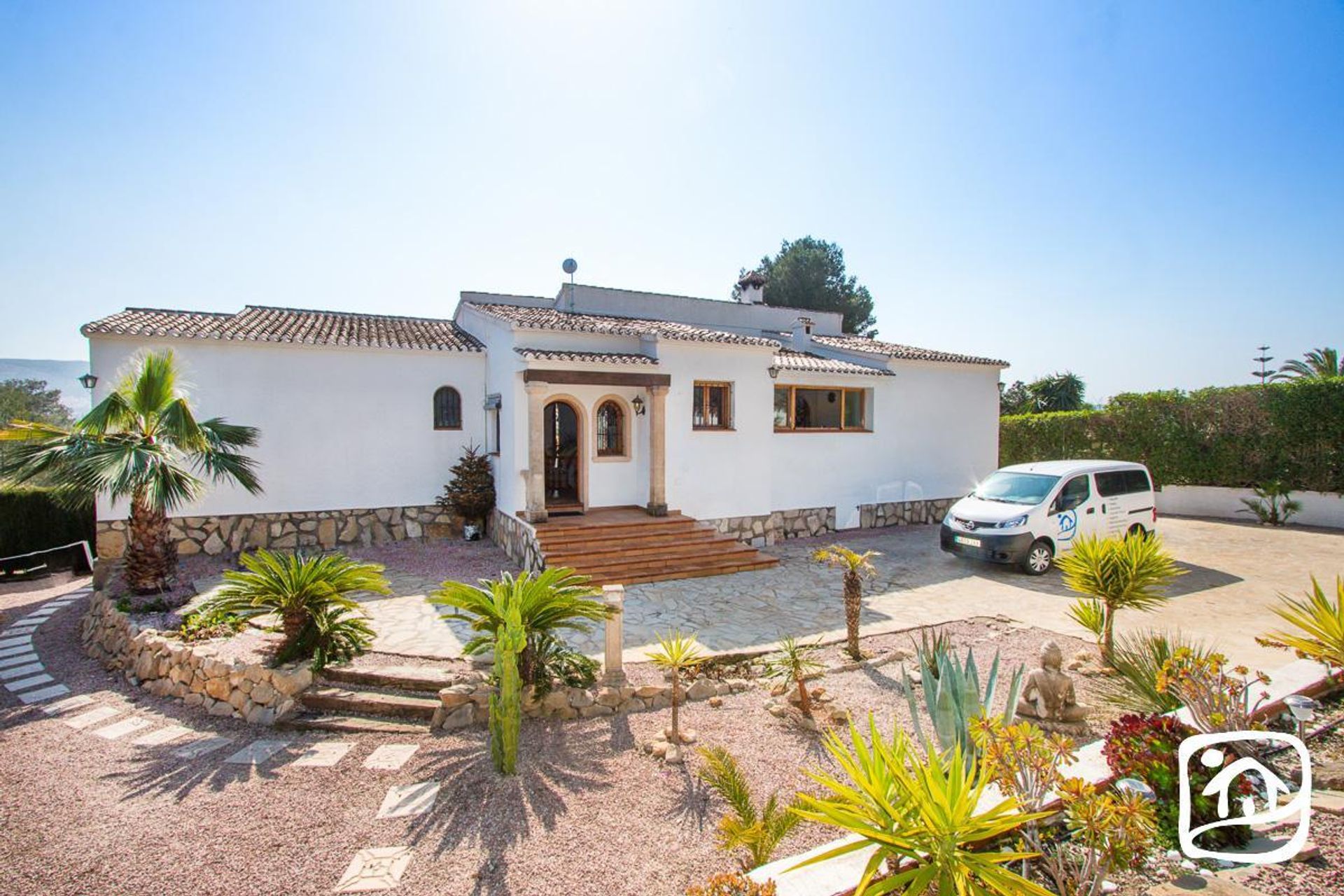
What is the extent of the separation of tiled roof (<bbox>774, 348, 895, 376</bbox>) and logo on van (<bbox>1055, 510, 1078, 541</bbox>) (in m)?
5.57

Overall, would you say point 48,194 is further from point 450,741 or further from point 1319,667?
point 1319,667

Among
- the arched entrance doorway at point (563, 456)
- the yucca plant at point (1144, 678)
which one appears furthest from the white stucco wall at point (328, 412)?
the yucca plant at point (1144, 678)

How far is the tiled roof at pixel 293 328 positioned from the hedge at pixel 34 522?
5.75 meters

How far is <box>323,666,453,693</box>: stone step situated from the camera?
6457mm

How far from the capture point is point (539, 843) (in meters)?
3.98

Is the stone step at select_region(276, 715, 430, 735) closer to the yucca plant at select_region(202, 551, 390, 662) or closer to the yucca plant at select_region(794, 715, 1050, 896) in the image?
the yucca plant at select_region(202, 551, 390, 662)

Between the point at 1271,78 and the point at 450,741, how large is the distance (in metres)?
14.7

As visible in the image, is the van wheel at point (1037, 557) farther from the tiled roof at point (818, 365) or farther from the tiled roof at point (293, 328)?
the tiled roof at point (293, 328)

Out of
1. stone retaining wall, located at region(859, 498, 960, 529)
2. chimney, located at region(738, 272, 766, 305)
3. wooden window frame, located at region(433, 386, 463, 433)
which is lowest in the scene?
stone retaining wall, located at region(859, 498, 960, 529)

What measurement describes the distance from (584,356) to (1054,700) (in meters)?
8.92

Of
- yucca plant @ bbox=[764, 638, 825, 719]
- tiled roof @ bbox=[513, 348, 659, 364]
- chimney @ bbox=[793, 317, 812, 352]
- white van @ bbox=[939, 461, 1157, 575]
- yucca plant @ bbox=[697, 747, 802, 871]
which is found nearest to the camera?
yucca plant @ bbox=[697, 747, 802, 871]

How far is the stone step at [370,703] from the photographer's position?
607 cm

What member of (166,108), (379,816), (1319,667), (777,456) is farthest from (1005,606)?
(166,108)

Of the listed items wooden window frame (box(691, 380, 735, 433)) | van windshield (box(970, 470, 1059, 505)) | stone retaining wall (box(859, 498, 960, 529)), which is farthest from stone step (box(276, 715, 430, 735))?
stone retaining wall (box(859, 498, 960, 529))
